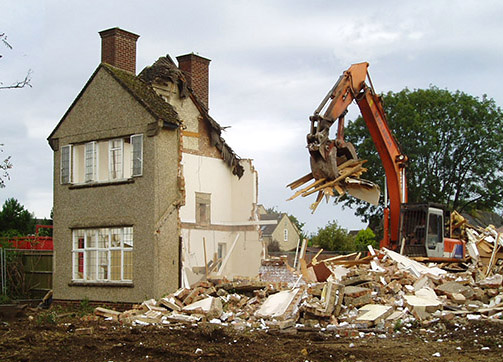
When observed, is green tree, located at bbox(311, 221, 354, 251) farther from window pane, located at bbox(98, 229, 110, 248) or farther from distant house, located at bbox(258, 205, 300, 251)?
window pane, located at bbox(98, 229, 110, 248)

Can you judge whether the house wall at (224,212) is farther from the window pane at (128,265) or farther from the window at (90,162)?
the window at (90,162)

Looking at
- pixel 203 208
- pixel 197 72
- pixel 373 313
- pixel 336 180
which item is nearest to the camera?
pixel 373 313

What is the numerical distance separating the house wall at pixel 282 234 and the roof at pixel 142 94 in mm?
43363

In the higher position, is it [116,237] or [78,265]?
[116,237]

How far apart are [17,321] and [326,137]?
32.9ft

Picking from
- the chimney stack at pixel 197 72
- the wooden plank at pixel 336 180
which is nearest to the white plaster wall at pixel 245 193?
the chimney stack at pixel 197 72

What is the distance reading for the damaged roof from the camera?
2267 centimetres

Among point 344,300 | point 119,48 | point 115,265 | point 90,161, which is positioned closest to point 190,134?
point 90,161

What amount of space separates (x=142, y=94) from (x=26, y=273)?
9.16m

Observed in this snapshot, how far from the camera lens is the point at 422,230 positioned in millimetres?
20094

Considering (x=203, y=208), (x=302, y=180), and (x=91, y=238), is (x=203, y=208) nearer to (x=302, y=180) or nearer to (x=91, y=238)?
(x=91, y=238)

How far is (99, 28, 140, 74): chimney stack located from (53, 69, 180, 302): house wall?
2.92ft

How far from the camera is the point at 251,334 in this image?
14.4 m

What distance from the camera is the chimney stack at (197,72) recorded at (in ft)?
79.7
